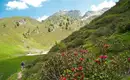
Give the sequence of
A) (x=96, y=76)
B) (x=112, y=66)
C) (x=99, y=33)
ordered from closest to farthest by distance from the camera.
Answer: (x=96, y=76)
(x=112, y=66)
(x=99, y=33)

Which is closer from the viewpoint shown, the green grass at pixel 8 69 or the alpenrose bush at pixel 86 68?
the alpenrose bush at pixel 86 68

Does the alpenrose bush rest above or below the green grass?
above

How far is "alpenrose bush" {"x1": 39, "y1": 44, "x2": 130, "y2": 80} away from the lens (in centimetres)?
1348

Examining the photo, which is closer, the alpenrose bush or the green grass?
the alpenrose bush

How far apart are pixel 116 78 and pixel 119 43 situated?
12.9m

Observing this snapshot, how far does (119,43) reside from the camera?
25844mm

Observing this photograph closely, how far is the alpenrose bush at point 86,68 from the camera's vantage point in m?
13.5

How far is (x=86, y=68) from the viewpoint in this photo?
14.7 metres

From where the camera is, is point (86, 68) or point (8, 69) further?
point (8, 69)

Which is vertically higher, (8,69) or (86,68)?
(86,68)

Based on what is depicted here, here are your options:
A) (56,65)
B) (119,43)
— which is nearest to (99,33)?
(119,43)

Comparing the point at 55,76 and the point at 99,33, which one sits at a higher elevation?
the point at 99,33

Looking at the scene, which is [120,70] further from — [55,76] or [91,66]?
[55,76]

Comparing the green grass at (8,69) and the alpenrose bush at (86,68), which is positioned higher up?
the alpenrose bush at (86,68)
